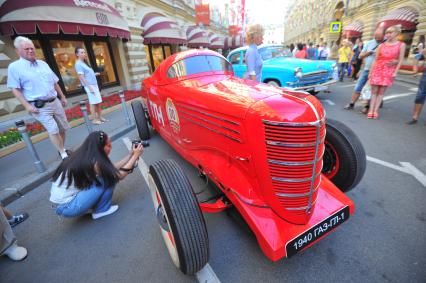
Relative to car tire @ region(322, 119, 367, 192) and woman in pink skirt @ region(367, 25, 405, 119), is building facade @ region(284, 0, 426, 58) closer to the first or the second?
woman in pink skirt @ region(367, 25, 405, 119)

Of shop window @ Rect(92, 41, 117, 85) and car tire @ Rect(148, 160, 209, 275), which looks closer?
car tire @ Rect(148, 160, 209, 275)

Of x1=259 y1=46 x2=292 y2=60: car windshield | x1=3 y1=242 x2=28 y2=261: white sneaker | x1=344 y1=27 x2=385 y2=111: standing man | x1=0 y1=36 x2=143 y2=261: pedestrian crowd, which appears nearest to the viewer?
x1=3 y1=242 x2=28 y2=261: white sneaker

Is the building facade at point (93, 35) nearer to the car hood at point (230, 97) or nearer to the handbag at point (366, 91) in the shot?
the car hood at point (230, 97)

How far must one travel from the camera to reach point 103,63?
9.62m

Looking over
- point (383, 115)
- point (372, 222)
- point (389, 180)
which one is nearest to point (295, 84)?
point (383, 115)

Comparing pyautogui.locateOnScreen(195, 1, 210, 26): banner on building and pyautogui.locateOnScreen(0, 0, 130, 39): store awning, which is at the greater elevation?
pyautogui.locateOnScreen(195, 1, 210, 26): banner on building

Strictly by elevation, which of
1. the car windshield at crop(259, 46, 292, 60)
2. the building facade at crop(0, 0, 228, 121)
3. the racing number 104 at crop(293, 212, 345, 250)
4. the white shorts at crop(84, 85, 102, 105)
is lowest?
the racing number 104 at crop(293, 212, 345, 250)

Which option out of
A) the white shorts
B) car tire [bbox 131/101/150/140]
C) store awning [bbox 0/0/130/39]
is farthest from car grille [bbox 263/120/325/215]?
store awning [bbox 0/0/130/39]

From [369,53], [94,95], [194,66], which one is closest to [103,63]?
[94,95]

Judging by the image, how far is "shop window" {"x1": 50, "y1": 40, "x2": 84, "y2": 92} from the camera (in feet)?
24.4

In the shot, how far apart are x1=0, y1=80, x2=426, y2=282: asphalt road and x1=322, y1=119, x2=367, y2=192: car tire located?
0.42 meters

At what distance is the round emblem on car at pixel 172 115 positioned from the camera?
277cm

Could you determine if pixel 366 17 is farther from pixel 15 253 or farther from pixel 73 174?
pixel 15 253

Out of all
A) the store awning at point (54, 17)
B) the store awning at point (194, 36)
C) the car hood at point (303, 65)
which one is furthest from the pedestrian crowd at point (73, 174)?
the store awning at point (194, 36)
